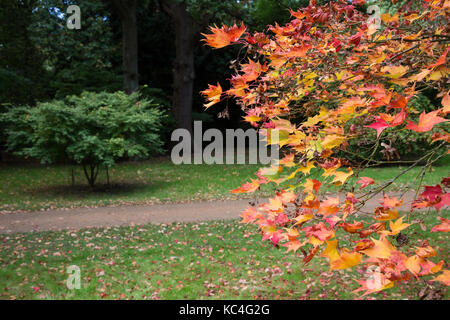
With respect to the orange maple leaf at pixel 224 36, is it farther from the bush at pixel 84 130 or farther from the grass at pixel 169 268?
the bush at pixel 84 130

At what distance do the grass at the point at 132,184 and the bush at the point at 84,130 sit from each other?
101 centimetres

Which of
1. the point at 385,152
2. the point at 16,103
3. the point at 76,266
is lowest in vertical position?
the point at 76,266

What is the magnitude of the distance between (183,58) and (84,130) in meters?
Result: 8.01

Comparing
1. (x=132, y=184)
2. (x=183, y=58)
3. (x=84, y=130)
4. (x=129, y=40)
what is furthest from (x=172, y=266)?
(x=183, y=58)

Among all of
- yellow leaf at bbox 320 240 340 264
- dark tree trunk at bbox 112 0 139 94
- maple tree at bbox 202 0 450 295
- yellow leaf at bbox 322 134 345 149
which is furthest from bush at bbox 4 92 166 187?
yellow leaf at bbox 320 240 340 264

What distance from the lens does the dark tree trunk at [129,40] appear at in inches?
605

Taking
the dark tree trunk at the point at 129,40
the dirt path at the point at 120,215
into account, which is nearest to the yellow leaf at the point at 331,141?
the dirt path at the point at 120,215

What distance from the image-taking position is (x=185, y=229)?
6.98 metres

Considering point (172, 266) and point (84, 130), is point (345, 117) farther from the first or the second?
point (84, 130)
